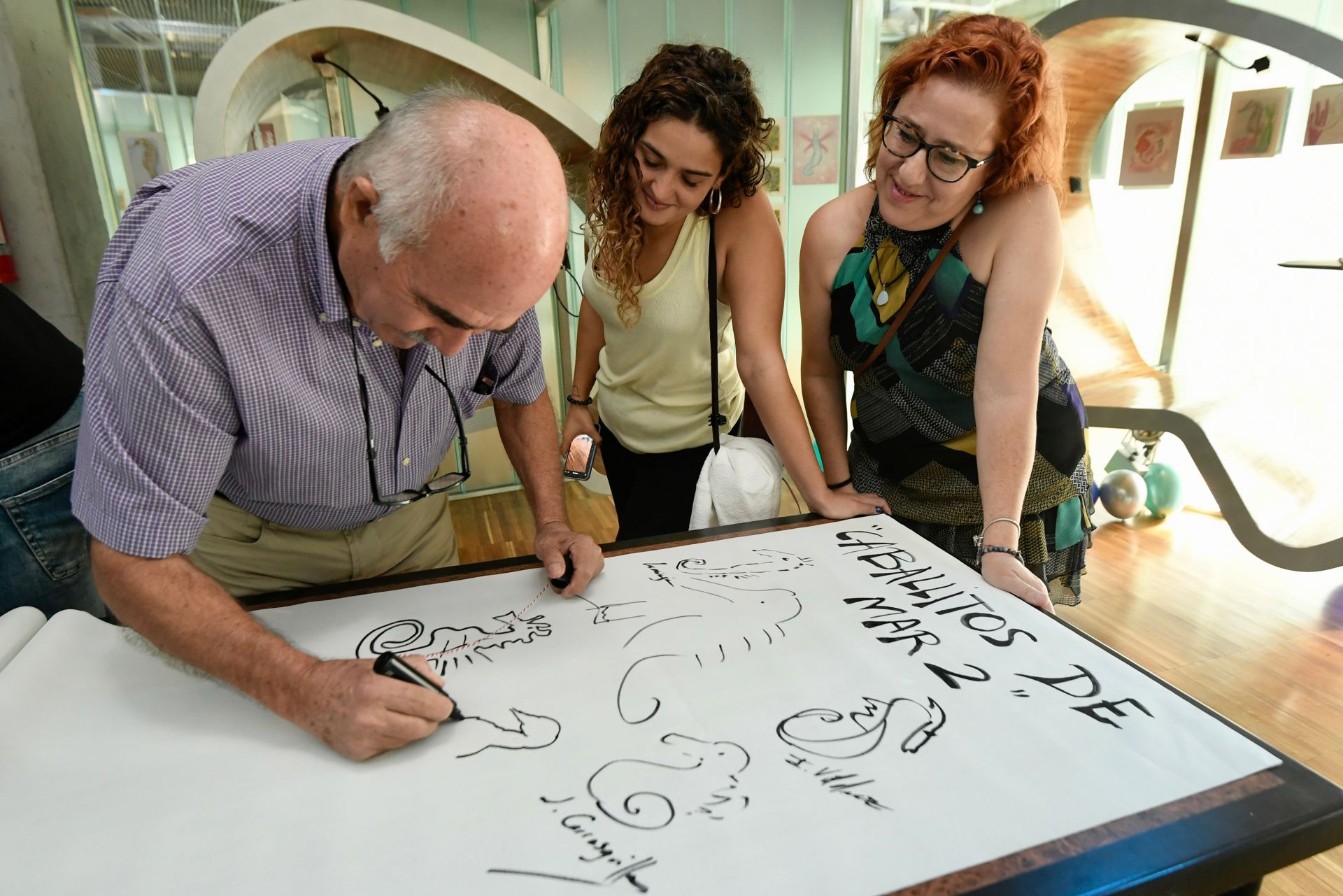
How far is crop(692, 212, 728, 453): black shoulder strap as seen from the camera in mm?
1574

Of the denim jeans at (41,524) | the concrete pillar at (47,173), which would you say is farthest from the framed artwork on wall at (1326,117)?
the concrete pillar at (47,173)

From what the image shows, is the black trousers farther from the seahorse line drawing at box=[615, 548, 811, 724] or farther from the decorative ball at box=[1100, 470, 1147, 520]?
the decorative ball at box=[1100, 470, 1147, 520]

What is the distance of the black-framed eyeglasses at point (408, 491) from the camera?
103 cm

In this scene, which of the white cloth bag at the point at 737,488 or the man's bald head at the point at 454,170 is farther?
the white cloth bag at the point at 737,488

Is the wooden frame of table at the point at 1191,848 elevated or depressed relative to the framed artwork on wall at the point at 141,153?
depressed

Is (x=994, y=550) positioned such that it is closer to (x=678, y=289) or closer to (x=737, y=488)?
(x=737, y=488)

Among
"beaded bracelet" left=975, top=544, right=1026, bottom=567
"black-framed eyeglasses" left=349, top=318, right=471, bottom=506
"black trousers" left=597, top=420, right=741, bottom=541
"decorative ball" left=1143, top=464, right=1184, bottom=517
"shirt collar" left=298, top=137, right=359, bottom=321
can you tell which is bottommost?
"decorative ball" left=1143, top=464, right=1184, bottom=517

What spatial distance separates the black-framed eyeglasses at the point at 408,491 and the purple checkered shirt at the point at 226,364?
0.01 metres

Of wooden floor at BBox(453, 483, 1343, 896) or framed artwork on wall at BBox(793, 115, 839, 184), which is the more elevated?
framed artwork on wall at BBox(793, 115, 839, 184)

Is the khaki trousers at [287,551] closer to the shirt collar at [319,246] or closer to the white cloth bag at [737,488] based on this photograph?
the shirt collar at [319,246]

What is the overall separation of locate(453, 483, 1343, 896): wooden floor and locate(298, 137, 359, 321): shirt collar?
2125 mm

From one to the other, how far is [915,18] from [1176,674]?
271 centimetres

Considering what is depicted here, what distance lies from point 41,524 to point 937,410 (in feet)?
5.14

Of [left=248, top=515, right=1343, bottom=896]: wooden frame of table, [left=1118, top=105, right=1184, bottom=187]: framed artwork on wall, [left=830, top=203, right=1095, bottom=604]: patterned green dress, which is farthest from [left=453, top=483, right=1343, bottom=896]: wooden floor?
[left=1118, top=105, right=1184, bottom=187]: framed artwork on wall
